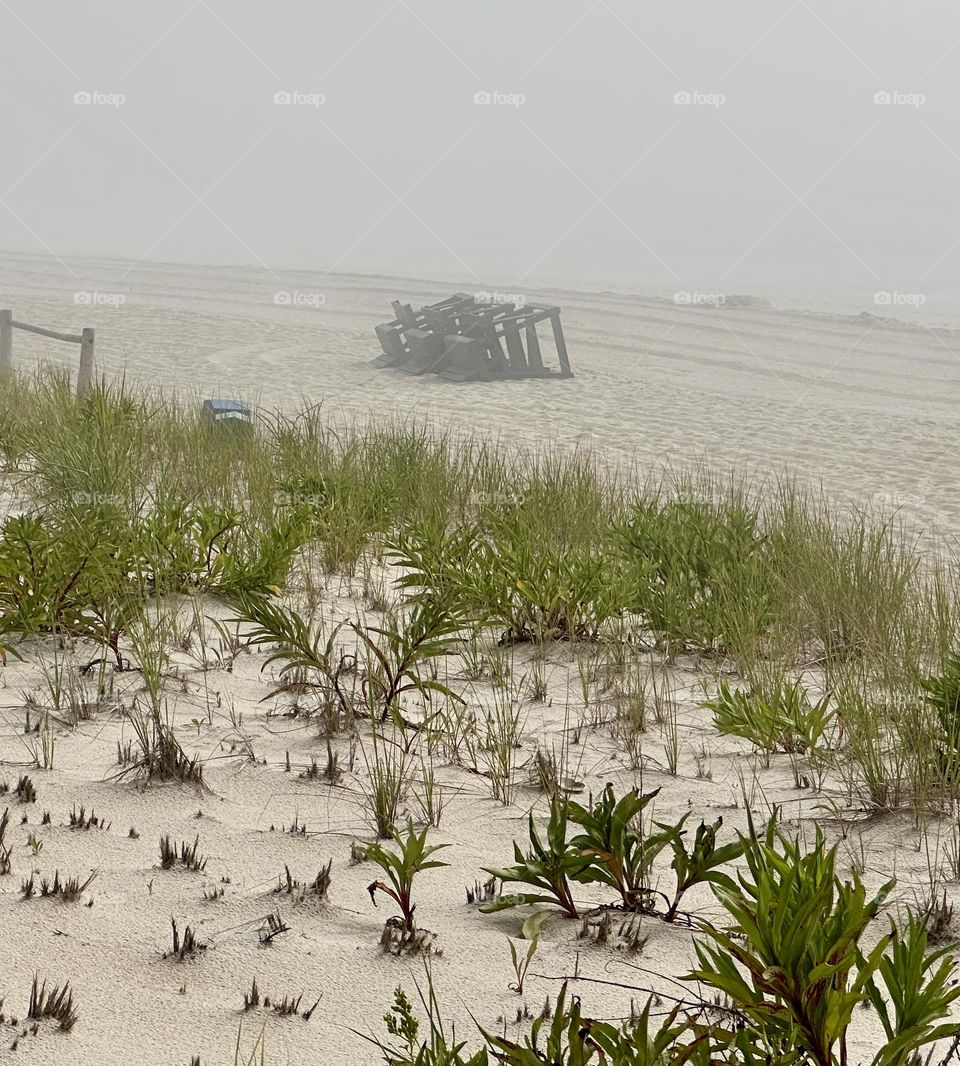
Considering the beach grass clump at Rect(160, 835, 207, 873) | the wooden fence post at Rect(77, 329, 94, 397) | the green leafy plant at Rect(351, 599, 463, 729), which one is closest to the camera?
the beach grass clump at Rect(160, 835, 207, 873)

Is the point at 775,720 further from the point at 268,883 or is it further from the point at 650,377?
the point at 650,377

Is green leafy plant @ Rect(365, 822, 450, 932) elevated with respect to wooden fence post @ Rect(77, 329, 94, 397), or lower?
lower

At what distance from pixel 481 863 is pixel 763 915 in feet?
2.93

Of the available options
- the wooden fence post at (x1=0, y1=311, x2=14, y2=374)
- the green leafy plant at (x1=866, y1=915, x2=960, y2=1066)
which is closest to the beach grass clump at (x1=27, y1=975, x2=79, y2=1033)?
the green leafy plant at (x1=866, y1=915, x2=960, y2=1066)

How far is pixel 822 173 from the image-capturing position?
100m

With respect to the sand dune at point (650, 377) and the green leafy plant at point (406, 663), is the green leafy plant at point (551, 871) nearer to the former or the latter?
the green leafy plant at point (406, 663)

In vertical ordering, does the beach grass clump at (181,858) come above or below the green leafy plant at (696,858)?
below

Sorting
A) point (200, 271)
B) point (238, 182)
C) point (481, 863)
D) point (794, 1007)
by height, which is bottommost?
point (481, 863)

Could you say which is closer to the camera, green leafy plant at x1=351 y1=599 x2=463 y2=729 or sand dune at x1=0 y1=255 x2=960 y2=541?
green leafy plant at x1=351 y1=599 x2=463 y2=729

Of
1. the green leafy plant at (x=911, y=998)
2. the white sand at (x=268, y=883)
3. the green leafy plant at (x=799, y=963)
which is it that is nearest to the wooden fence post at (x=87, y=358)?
the white sand at (x=268, y=883)

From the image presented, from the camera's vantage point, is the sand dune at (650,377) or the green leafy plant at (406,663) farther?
the sand dune at (650,377)

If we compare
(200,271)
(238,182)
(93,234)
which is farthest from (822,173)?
(200,271)

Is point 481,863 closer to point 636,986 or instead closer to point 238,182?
point 636,986

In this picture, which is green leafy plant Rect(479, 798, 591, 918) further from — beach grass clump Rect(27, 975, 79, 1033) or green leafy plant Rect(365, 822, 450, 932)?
beach grass clump Rect(27, 975, 79, 1033)
